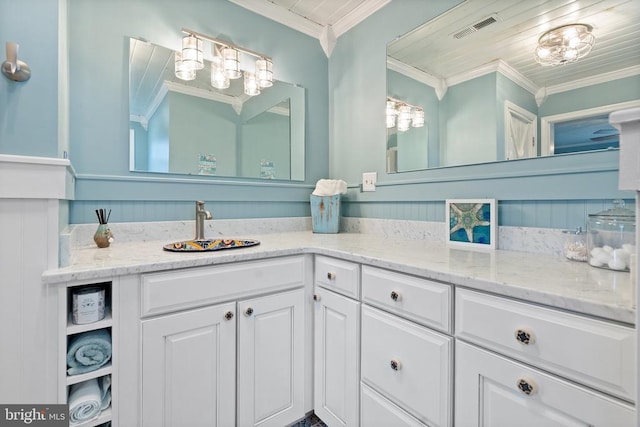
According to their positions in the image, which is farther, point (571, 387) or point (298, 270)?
point (298, 270)

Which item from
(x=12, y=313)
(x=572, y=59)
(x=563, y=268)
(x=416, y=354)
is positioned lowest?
(x=416, y=354)

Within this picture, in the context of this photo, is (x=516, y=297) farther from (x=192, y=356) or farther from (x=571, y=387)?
(x=192, y=356)

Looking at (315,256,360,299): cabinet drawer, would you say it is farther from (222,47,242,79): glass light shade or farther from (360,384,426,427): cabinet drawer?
(222,47,242,79): glass light shade

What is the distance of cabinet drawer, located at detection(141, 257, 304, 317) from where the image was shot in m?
1.04

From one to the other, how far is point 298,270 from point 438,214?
83cm

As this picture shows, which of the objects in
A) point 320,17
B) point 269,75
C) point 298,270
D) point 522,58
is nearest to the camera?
point 522,58

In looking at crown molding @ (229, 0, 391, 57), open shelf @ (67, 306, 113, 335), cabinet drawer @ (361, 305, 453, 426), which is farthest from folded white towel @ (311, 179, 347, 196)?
open shelf @ (67, 306, 113, 335)

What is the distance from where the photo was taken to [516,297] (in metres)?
0.76

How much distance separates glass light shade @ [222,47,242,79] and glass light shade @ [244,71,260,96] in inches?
3.2

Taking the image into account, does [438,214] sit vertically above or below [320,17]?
below

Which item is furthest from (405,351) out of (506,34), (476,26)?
(476,26)

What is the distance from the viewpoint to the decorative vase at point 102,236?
1.33 m

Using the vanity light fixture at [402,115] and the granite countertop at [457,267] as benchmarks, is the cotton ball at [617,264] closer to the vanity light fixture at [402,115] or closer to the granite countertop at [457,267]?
the granite countertop at [457,267]

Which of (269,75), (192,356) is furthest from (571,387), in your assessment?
(269,75)
